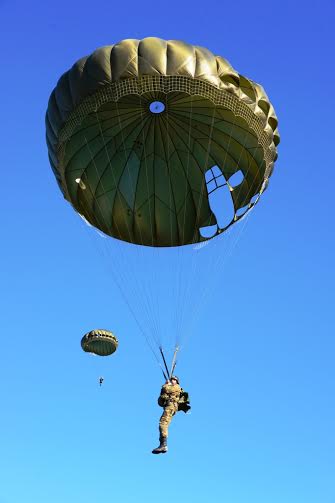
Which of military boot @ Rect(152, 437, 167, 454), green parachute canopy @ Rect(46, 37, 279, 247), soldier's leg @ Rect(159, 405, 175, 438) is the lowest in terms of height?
military boot @ Rect(152, 437, 167, 454)

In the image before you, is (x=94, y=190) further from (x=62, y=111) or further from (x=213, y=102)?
(x=213, y=102)

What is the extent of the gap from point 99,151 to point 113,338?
267 inches

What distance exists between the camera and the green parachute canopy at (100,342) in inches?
1139

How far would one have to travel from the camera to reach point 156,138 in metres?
25.3

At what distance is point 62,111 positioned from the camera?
23.5 metres

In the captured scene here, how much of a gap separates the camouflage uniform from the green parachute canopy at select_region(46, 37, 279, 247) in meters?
5.59

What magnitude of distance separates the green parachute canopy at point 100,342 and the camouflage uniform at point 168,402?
713 centimetres

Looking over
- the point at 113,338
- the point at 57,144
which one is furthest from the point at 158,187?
the point at 113,338

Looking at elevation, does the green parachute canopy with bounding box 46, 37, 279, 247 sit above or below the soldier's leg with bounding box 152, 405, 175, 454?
above

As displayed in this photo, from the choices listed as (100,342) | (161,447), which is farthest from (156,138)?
(161,447)

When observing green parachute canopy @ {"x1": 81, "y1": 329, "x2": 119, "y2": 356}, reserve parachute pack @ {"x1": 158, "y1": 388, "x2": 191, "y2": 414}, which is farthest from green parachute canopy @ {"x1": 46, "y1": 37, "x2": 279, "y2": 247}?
reserve parachute pack @ {"x1": 158, "y1": 388, "x2": 191, "y2": 414}

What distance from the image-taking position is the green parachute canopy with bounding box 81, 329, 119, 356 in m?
28.9

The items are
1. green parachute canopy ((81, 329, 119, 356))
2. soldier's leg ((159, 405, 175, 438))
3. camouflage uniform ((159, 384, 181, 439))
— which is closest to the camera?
soldier's leg ((159, 405, 175, 438))

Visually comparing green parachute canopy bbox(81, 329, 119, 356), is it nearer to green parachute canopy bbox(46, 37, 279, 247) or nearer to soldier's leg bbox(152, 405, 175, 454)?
green parachute canopy bbox(46, 37, 279, 247)
